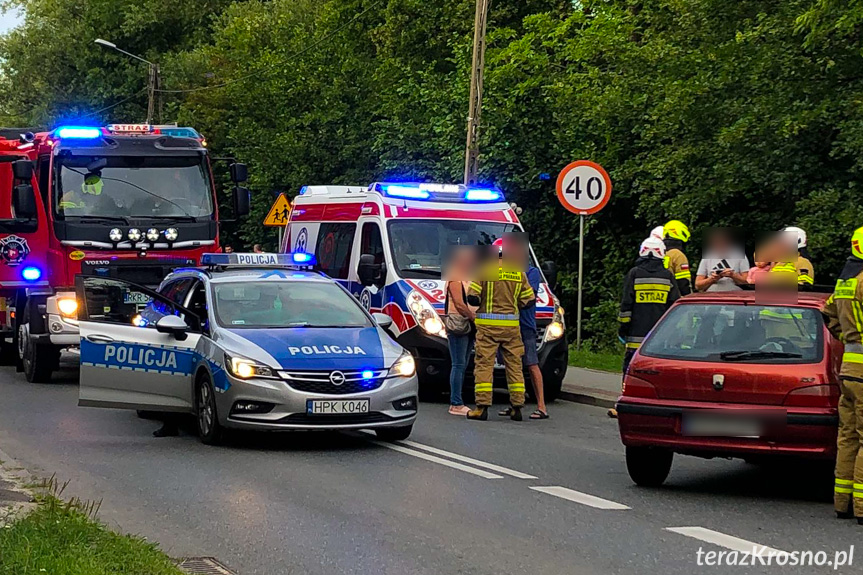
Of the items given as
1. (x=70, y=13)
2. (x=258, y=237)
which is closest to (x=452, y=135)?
(x=258, y=237)

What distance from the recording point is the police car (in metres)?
11.3

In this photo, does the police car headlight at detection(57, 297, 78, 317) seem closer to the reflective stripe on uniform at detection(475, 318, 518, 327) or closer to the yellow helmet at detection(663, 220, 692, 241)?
the reflective stripe on uniform at detection(475, 318, 518, 327)

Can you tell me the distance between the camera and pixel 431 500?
29.8 ft

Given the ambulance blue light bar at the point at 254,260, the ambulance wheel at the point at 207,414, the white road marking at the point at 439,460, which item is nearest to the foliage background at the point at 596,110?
the ambulance blue light bar at the point at 254,260

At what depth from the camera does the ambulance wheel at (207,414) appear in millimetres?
11555

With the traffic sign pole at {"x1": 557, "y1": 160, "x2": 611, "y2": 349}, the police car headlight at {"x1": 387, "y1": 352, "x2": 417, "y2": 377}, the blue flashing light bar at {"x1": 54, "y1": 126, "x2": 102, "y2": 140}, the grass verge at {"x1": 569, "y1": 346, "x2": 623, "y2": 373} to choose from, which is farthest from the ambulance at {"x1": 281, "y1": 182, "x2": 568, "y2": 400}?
the police car headlight at {"x1": 387, "y1": 352, "x2": 417, "y2": 377}

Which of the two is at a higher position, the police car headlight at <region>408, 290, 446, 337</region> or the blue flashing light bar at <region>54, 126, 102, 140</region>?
the blue flashing light bar at <region>54, 126, 102, 140</region>

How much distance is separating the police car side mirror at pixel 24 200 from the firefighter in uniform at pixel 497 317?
7038mm

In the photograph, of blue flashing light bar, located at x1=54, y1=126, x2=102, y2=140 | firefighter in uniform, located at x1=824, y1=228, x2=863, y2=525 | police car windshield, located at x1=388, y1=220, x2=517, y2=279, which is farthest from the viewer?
blue flashing light bar, located at x1=54, y1=126, x2=102, y2=140

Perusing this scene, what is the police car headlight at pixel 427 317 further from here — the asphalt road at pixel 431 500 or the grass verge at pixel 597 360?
the grass verge at pixel 597 360

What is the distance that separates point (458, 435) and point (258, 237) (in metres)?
27.2

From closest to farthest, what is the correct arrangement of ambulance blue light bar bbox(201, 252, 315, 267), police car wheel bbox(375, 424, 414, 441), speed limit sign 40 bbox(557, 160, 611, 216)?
1. police car wheel bbox(375, 424, 414, 441)
2. ambulance blue light bar bbox(201, 252, 315, 267)
3. speed limit sign 40 bbox(557, 160, 611, 216)

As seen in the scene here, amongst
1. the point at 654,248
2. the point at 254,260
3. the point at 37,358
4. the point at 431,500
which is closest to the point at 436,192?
the point at 254,260

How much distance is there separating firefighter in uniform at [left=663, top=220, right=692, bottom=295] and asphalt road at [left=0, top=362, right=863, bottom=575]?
2011mm
